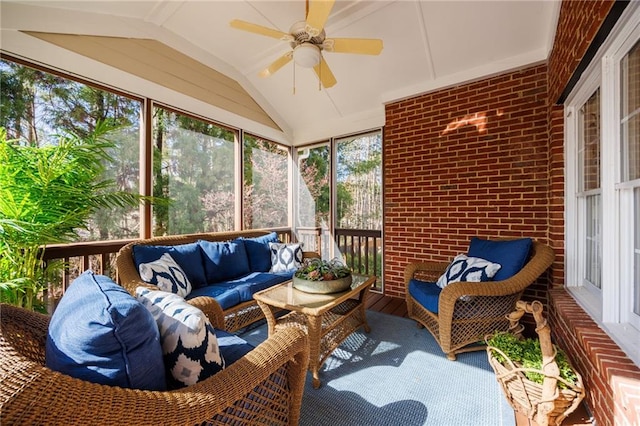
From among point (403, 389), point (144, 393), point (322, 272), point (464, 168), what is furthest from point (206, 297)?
point (464, 168)

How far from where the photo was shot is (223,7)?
2.69m

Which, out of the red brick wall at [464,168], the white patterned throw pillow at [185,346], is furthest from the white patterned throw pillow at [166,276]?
the red brick wall at [464,168]

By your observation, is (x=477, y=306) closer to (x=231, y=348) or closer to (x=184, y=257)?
(x=231, y=348)

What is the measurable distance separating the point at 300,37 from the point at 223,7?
3.93ft

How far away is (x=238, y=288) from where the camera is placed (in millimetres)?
2541

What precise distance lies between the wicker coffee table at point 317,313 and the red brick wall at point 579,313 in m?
1.39

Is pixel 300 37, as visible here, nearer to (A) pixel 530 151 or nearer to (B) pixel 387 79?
(B) pixel 387 79

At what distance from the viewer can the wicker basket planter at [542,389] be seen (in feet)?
4.29

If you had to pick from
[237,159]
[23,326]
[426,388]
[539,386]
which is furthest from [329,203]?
[23,326]

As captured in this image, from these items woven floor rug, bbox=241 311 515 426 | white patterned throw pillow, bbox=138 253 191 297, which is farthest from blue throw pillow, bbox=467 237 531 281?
white patterned throw pillow, bbox=138 253 191 297

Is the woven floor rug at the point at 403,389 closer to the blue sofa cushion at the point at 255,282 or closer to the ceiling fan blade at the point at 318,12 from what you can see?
the blue sofa cushion at the point at 255,282

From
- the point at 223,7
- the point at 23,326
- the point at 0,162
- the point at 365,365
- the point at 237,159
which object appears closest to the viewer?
the point at 23,326

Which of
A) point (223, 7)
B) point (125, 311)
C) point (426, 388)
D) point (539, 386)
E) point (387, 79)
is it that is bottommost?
point (426, 388)

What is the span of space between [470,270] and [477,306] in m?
0.32
